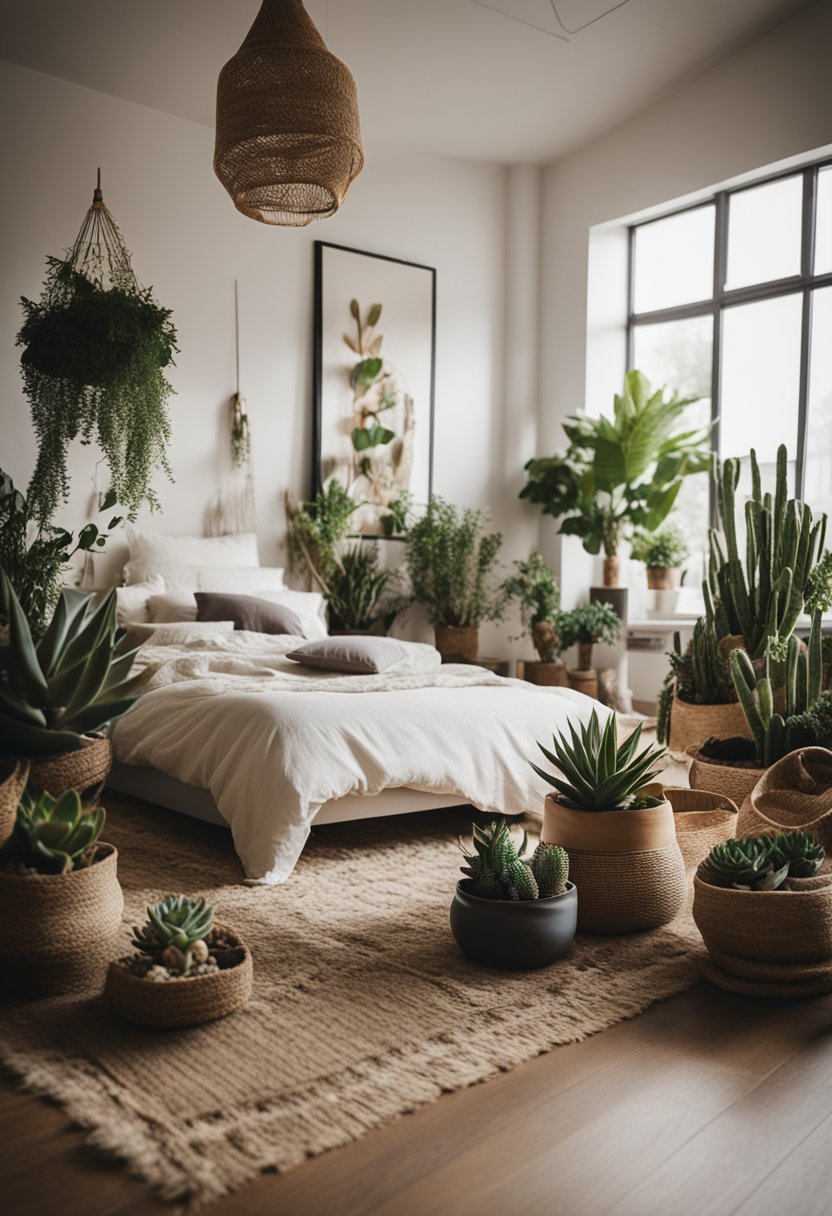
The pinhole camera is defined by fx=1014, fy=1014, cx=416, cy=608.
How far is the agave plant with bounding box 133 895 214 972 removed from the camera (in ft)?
6.84

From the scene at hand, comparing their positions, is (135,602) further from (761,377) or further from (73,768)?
(761,377)

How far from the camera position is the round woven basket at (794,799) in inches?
125

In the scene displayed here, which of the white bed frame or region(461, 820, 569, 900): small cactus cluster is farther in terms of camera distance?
the white bed frame

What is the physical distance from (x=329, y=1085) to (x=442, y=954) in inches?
27.5

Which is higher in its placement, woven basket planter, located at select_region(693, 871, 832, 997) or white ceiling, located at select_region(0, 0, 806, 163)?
white ceiling, located at select_region(0, 0, 806, 163)

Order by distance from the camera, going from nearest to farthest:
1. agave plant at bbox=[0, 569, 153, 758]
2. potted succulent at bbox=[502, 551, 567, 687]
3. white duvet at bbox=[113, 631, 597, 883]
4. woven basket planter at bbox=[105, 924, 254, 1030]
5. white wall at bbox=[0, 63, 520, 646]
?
woven basket planter at bbox=[105, 924, 254, 1030]
agave plant at bbox=[0, 569, 153, 758]
white duvet at bbox=[113, 631, 597, 883]
white wall at bbox=[0, 63, 520, 646]
potted succulent at bbox=[502, 551, 567, 687]

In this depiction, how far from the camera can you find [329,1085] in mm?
1858

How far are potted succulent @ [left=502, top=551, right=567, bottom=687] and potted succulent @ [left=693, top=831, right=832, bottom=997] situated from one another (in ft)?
14.0

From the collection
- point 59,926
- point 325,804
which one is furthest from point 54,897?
point 325,804

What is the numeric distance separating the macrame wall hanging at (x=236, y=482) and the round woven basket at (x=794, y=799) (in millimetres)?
3815

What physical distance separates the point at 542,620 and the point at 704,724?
2226 mm

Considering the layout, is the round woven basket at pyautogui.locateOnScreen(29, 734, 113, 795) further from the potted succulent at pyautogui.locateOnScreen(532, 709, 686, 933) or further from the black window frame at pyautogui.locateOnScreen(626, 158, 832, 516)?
the black window frame at pyautogui.locateOnScreen(626, 158, 832, 516)

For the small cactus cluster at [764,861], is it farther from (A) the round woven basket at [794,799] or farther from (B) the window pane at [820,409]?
(B) the window pane at [820,409]

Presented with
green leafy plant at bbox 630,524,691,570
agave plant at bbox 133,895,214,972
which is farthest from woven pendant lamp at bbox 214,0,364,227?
green leafy plant at bbox 630,524,691,570
